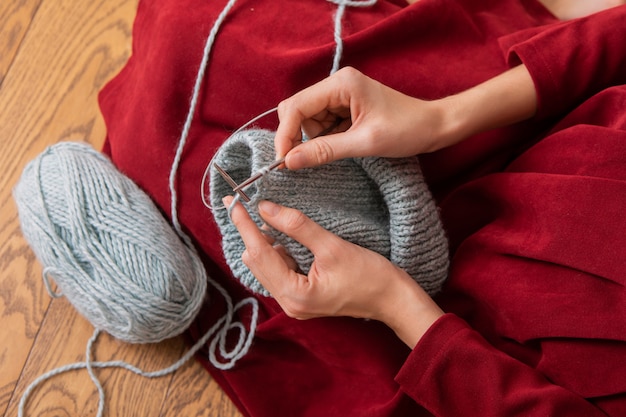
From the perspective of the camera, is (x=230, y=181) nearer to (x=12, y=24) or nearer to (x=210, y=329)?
(x=210, y=329)

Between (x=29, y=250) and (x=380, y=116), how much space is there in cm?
63

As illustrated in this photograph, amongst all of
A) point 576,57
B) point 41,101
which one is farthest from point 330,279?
point 41,101

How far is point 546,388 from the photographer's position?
579mm

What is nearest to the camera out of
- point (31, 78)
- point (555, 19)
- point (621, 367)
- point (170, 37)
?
point (621, 367)

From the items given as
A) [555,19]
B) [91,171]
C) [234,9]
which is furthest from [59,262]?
[555,19]

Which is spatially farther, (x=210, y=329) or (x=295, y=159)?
(x=210, y=329)

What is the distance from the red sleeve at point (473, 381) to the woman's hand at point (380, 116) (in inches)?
8.1

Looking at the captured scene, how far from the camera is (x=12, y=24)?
106cm

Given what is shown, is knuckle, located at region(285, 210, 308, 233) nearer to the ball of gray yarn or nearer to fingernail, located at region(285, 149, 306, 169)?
fingernail, located at region(285, 149, 306, 169)

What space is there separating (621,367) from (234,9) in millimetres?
618

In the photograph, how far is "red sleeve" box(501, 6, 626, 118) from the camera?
71 cm

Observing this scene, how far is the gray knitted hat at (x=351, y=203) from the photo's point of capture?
0.63 meters

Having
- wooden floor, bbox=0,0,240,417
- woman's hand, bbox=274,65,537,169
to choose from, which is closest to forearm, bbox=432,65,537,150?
woman's hand, bbox=274,65,537,169

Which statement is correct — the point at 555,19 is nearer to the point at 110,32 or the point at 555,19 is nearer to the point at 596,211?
the point at 596,211
